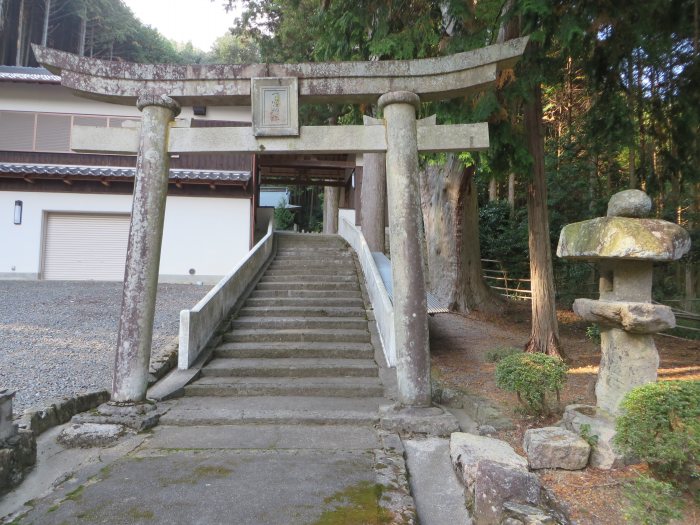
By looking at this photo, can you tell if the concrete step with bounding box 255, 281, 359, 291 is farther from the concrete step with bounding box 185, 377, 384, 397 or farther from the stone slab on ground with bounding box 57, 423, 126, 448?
the stone slab on ground with bounding box 57, 423, 126, 448

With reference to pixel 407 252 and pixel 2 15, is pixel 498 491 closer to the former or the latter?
pixel 407 252

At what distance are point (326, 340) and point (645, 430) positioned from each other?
4854 mm

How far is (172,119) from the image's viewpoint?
5.41 m

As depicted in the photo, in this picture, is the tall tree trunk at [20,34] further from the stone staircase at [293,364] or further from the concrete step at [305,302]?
the concrete step at [305,302]

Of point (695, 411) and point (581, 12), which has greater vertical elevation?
point (581, 12)

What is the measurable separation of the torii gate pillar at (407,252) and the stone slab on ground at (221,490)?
103cm

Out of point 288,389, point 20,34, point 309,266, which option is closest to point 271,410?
point 288,389

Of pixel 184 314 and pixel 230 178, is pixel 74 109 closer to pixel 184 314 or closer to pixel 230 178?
pixel 230 178

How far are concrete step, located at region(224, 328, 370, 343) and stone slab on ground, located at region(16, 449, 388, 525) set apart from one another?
318 cm

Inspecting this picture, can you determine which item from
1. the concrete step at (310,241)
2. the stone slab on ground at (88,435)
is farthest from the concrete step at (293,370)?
the concrete step at (310,241)

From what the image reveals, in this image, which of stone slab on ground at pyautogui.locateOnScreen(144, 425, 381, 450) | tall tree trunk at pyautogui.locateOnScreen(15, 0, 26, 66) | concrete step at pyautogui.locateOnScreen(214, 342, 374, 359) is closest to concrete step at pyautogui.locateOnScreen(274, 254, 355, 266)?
concrete step at pyautogui.locateOnScreen(214, 342, 374, 359)

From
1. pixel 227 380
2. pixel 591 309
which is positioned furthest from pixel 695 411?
pixel 227 380

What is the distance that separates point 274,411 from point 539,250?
5.10 metres

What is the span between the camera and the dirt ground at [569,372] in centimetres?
322
